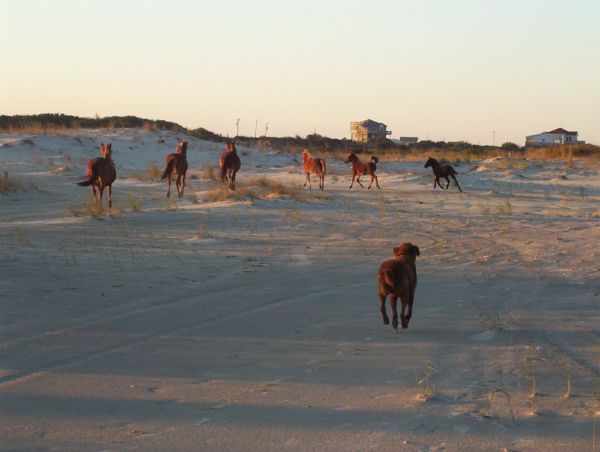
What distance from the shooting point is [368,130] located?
105562 millimetres

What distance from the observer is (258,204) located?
20266 millimetres

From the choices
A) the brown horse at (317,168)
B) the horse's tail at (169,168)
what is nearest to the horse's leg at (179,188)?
the horse's tail at (169,168)

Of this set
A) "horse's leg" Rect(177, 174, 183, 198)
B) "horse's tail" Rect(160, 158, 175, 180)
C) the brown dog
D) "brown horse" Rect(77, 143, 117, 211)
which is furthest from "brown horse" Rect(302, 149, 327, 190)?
the brown dog

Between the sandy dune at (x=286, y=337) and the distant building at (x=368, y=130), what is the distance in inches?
3464

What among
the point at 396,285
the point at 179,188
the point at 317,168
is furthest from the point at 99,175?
the point at 396,285

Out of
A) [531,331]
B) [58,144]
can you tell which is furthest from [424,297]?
[58,144]

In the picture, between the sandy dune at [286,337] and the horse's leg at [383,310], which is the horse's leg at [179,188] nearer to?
the sandy dune at [286,337]

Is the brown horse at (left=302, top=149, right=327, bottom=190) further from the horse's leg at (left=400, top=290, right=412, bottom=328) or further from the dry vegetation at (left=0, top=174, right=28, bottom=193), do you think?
the horse's leg at (left=400, top=290, right=412, bottom=328)

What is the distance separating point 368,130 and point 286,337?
98.7m

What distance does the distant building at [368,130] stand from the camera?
4129 inches

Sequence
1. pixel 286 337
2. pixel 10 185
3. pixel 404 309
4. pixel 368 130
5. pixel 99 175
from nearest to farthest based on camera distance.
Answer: pixel 286 337, pixel 404 309, pixel 99 175, pixel 10 185, pixel 368 130

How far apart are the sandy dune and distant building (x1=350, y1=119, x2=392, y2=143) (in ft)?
289

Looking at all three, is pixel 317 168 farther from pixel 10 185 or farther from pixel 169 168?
pixel 10 185

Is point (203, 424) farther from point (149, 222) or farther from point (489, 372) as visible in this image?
point (149, 222)
